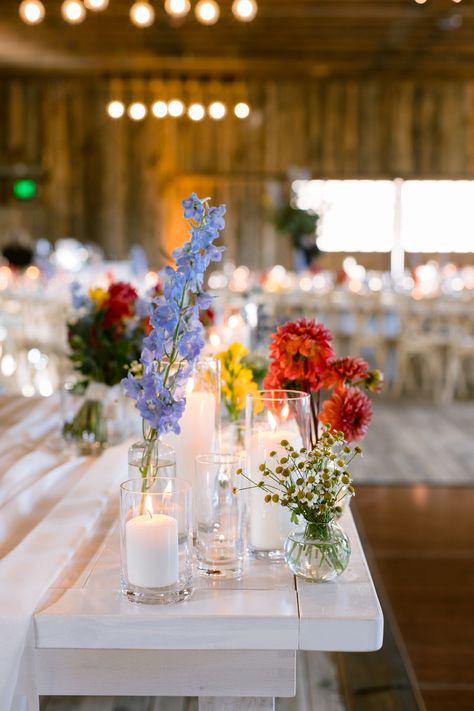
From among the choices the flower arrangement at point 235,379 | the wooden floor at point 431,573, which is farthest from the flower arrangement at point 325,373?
the wooden floor at point 431,573

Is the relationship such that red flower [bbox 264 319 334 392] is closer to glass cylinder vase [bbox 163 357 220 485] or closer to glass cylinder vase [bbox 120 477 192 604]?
glass cylinder vase [bbox 163 357 220 485]

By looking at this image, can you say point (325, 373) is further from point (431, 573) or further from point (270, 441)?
point (431, 573)

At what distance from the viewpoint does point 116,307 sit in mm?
2287

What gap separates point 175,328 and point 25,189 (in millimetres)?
11846

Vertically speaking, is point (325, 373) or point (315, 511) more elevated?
point (325, 373)

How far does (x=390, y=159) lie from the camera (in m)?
12.5

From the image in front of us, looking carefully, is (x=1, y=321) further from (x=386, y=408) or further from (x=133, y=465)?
(x=133, y=465)

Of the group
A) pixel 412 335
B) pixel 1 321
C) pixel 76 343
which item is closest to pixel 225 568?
pixel 76 343

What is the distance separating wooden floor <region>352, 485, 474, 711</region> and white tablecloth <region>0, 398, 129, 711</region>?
1.39 meters

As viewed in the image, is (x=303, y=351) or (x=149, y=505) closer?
(x=149, y=505)

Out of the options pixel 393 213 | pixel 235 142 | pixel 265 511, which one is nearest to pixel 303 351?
pixel 265 511

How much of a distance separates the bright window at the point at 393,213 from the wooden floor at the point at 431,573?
781cm

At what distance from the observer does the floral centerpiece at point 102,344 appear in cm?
229

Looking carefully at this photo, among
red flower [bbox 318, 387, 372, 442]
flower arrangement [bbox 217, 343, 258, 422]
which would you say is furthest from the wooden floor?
red flower [bbox 318, 387, 372, 442]
